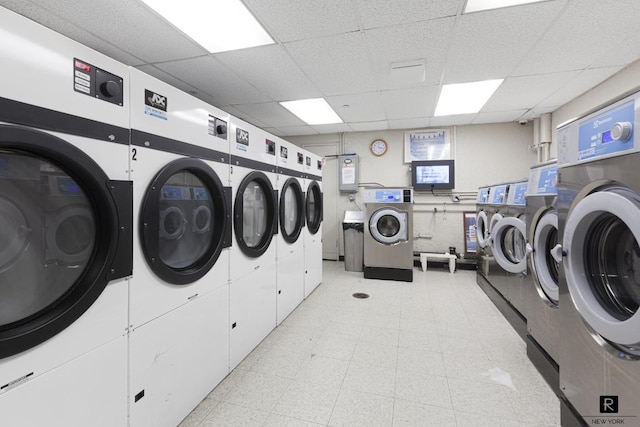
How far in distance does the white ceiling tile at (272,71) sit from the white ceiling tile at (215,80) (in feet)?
0.38

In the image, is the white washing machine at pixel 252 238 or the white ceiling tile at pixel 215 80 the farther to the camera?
the white ceiling tile at pixel 215 80

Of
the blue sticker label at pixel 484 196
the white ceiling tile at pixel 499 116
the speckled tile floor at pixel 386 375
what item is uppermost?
the white ceiling tile at pixel 499 116

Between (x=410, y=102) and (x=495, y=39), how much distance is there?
1.46 m

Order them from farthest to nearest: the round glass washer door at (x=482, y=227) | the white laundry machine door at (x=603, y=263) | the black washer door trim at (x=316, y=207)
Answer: the black washer door trim at (x=316, y=207) < the round glass washer door at (x=482, y=227) < the white laundry machine door at (x=603, y=263)

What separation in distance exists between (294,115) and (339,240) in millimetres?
2636

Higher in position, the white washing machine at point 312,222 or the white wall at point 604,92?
the white wall at point 604,92

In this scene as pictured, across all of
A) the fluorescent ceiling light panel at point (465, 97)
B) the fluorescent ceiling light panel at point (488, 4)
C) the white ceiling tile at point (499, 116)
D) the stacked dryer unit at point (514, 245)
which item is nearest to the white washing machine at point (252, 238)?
the fluorescent ceiling light panel at point (488, 4)

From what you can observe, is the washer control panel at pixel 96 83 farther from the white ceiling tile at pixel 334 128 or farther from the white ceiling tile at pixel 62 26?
the white ceiling tile at pixel 334 128

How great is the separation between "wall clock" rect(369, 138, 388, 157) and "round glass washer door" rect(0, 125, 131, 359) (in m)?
4.80

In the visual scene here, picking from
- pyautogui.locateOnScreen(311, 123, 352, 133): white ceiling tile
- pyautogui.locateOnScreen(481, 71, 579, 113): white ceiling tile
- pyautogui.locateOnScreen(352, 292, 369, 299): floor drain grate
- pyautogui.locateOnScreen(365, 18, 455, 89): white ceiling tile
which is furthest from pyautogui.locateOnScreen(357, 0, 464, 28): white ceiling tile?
pyautogui.locateOnScreen(352, 292, 369, 299): floor drain grate

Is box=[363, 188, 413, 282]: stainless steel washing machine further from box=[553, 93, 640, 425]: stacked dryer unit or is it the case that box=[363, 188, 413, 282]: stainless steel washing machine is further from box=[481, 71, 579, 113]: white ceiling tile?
box=[553, 93, 640, 425]: stacked dryer unit

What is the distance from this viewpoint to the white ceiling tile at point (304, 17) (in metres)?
1.85

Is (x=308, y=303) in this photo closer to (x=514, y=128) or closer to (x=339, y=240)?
(x=339, y=240)

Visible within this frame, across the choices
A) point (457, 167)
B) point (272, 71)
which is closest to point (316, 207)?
point (272, 71)
